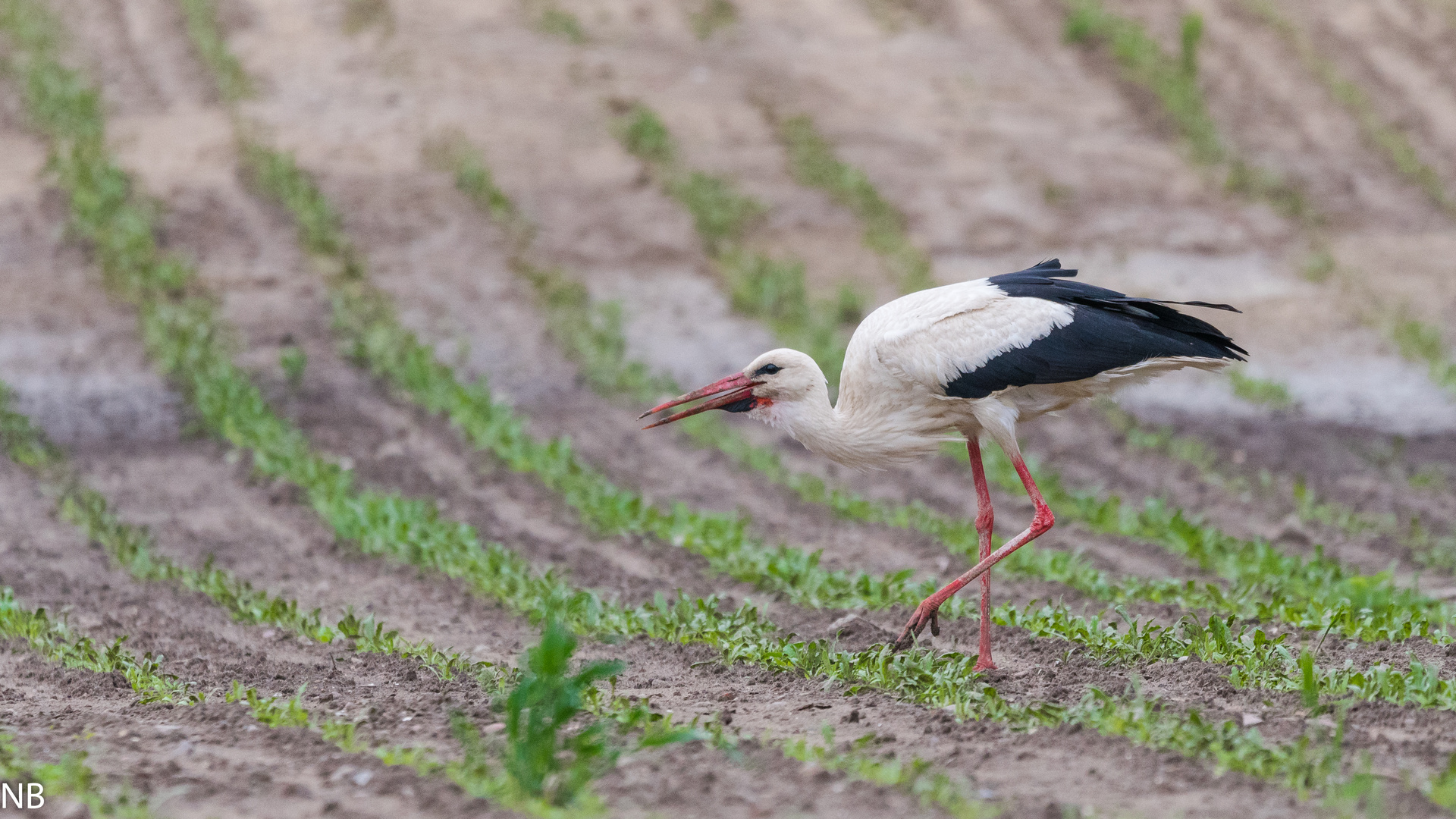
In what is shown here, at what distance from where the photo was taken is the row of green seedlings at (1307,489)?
7.61 metres

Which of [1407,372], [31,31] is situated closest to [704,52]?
[31,31]

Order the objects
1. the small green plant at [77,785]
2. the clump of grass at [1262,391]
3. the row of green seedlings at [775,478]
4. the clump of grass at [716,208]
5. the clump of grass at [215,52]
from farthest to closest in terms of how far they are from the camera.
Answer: the clump of grass at [215,52], the clump of grass at [716,208], the clump of grass at [1262,391], the row of green seedlings at [775,478], the small green plant at [77,785]

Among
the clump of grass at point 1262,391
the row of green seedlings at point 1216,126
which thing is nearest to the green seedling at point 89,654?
the clump of grass at point 1262,391

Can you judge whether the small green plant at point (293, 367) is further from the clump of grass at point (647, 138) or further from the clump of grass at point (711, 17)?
the clump of grass at point (711, 17)

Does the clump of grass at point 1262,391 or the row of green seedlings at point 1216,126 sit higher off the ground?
the row of green seedlings at point 1216,126

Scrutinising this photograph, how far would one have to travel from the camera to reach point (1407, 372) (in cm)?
1130

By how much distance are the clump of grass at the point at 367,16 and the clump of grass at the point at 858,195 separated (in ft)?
16.8

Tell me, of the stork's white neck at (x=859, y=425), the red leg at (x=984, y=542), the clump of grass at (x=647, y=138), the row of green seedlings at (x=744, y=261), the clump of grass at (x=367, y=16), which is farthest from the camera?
the clump of grass at (x=367, y=16)

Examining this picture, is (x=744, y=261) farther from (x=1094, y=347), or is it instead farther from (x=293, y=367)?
(x=1094, y=347)

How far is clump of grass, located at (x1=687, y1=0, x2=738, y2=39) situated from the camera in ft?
55.8

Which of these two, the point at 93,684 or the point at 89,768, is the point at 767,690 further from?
the point at 93,684

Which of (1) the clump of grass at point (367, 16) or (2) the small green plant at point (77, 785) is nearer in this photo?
(2) the small green plant at point (77, 785)

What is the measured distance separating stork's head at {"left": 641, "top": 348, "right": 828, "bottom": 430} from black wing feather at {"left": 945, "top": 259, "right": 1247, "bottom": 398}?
0.57 m

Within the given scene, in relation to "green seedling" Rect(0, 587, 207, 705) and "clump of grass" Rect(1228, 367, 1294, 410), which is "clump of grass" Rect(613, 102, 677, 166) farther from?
"green seedling" Rect(0, 587, 207, 705)
